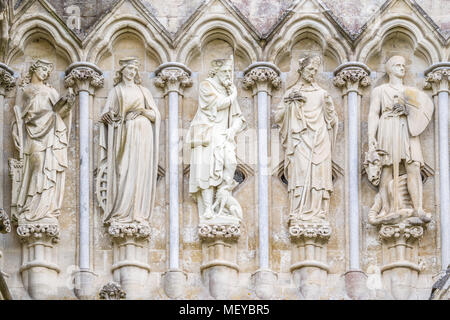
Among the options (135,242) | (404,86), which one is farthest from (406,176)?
(135,242)

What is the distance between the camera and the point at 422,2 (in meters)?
37.7

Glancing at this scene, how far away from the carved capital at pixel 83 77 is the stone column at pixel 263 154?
1.93 metres

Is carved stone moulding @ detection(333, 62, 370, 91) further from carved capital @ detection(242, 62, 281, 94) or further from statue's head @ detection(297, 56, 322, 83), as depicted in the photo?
carved capital @ detection(242, 62, 281, 94)

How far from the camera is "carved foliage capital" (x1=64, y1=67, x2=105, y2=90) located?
37156mm

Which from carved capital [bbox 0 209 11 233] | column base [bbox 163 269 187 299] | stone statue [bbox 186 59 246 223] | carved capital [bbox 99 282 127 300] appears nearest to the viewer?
carved capital [bbox 0 209 11 233]

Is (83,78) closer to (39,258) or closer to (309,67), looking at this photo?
(39,258)

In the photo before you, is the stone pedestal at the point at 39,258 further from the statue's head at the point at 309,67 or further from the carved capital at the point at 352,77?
the carved capital at the point at 352,77

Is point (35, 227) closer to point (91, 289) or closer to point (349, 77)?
point (91, 289)

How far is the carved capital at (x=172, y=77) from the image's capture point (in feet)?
122

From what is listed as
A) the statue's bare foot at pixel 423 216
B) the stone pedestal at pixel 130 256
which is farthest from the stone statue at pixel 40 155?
the statue's bare foot at pixel 423 216

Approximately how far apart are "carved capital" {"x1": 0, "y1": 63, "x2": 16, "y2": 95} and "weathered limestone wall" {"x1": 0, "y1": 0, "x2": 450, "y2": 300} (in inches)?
3.8

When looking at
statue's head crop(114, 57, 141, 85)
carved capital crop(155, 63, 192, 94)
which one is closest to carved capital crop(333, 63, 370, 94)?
carved capital crop(155, 63, 192, 94)

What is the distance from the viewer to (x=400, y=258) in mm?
36500
